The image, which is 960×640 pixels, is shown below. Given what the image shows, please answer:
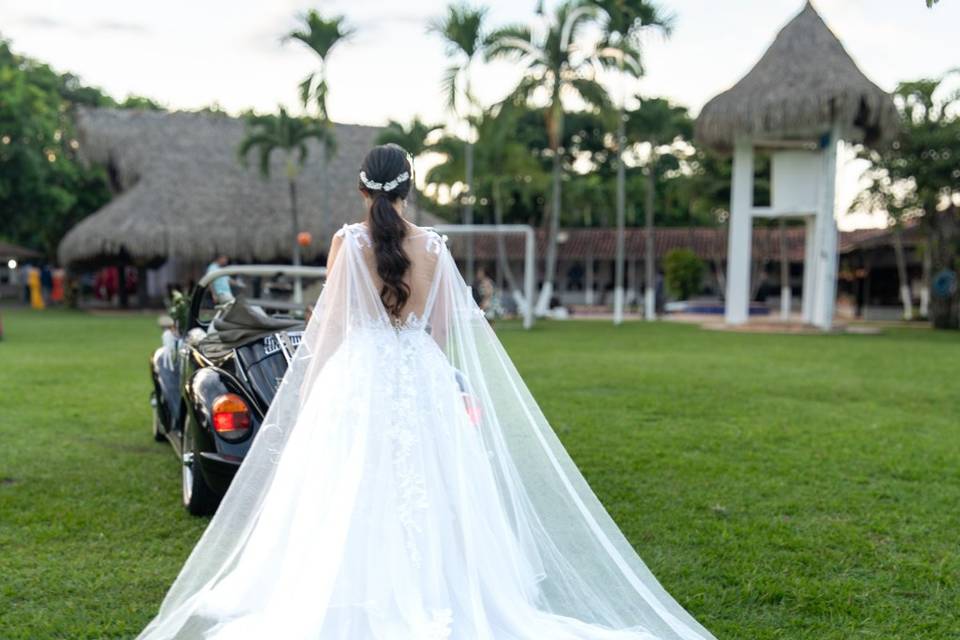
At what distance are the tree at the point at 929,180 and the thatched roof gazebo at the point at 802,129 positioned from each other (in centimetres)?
160

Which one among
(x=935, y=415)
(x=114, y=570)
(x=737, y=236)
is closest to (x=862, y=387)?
(x=935, y=415)

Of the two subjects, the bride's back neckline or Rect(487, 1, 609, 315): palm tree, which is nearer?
the bride's back neckline

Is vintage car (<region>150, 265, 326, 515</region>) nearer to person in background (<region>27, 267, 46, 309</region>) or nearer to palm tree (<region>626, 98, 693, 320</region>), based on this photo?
palm tree (<region>626, 98, 693, 320</region>)

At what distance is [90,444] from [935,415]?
750cm

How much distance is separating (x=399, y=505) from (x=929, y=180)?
22111 millimetres

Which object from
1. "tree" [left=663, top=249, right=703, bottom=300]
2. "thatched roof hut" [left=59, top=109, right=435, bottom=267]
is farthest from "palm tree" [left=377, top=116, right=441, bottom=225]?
"tree" [left=663, top=249, right=703, bottom=300]

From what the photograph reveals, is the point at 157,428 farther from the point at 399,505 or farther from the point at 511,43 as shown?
the point at 511,43

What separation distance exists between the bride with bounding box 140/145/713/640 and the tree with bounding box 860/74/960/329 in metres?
20.3

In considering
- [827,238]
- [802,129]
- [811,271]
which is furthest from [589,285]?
[802,129]

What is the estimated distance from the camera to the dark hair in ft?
9.64

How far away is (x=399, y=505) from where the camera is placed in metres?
2.86

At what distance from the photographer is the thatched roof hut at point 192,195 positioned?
2547cm

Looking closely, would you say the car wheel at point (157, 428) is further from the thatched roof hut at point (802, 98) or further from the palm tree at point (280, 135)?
the palm tree at point (280, 135)

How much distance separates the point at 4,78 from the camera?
1085 inches
